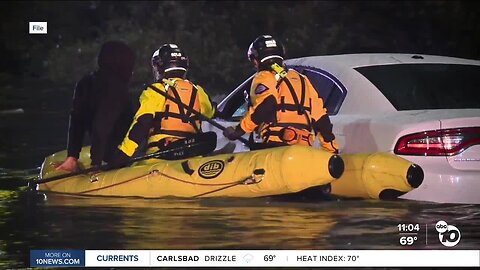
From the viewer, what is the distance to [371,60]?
17.4ft

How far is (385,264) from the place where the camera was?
508 cm

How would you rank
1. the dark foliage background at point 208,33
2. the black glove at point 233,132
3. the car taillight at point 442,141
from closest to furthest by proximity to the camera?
1. the car taillight at point 442,141
2. the black glove at point 233,132
3. the dark foliage background at point 208,33

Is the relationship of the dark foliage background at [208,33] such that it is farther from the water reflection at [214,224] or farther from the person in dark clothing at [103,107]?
the water reflection at [214,224]

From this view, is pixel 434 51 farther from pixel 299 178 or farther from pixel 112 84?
pixel 112 84

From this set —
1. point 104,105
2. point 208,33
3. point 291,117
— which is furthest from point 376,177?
point 104,105

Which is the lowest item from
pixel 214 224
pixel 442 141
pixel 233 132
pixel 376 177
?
pixel 214 224

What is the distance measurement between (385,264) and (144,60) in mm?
1378

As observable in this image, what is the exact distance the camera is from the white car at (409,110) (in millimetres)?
4930

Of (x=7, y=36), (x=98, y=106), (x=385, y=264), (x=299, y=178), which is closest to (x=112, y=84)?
(x=98, y=106)

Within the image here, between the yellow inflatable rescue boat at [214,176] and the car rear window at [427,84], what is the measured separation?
437 mm

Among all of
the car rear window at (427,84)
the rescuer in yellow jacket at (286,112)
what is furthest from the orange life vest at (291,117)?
the car rear window at (427,84)

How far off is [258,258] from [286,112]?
0.63 meters

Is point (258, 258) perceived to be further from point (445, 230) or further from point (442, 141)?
point (442, 141)

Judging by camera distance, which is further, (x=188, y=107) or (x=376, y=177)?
(x=188, y=107)
